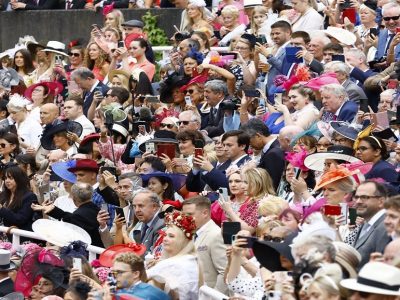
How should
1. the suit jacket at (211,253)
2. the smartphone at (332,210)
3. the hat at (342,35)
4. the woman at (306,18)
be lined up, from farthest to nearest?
the woman at (306,18)
the hat at (342,35)
the suit jacket at (211,253)
the smartphone at (332,210)

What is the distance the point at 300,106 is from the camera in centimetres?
1802

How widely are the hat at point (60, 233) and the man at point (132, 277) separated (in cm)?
229

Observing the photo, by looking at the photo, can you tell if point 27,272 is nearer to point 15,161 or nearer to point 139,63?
point 15,161

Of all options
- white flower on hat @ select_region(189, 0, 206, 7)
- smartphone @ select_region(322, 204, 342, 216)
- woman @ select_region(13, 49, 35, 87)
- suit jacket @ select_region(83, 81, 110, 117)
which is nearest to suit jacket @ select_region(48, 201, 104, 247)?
smartphone @ select_region(322, 204, 342, 216)

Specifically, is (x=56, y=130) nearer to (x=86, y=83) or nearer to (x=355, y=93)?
(x=86, y=83)

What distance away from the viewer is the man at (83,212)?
56.4 feet

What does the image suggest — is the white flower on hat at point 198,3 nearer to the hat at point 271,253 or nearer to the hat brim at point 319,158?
the hat brim at point 319,158

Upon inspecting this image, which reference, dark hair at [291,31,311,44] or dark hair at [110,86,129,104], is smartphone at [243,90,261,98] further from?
dark hair at [110,86,129,104]

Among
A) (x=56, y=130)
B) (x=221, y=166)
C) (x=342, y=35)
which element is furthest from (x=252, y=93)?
(x=56, y=130)

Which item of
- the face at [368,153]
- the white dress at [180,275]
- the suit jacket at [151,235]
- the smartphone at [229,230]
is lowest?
the suit jacket at [151,235]

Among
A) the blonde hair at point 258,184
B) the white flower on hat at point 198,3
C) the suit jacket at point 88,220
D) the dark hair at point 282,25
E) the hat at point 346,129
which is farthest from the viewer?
the white flower on hat at point 198,3

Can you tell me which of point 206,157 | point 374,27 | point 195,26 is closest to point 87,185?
point 206,157

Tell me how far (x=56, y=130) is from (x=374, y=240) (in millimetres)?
7585

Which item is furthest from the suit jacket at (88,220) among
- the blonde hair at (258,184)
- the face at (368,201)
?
the face at (368,201)
